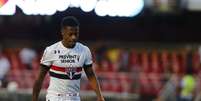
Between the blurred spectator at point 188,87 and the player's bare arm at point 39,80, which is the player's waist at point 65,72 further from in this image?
the blurred spectator at point 188,87

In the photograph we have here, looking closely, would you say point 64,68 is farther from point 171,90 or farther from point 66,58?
point 171,90

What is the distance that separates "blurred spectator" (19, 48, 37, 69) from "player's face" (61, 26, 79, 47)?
1346cm

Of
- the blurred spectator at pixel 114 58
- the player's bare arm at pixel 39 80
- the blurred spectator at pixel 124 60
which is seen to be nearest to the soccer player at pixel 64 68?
the player's bare arm at pixel 39 80

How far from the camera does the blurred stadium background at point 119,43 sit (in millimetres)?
21250

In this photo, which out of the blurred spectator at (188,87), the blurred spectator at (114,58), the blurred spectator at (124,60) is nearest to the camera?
the blurred spectator at (188,87)

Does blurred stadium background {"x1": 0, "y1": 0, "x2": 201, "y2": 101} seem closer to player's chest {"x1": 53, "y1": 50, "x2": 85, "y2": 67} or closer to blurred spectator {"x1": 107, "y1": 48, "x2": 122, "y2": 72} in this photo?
→ blurred spectator {"x1": 107, "y1": 48, "x2": 122, "y2": 72}

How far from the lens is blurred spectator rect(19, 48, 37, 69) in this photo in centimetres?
2389

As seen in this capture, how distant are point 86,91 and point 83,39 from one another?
17.8ft

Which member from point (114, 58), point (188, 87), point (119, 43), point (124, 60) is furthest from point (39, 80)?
point (119, 43)

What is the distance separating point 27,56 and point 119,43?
10.9 feet

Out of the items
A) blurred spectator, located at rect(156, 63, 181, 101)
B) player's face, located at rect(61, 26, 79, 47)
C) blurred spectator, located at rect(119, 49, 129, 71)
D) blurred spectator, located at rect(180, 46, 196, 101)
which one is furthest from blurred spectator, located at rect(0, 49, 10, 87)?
player's face, located at rect(61, 26, 79, 47)

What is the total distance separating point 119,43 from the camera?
2595 centimetres

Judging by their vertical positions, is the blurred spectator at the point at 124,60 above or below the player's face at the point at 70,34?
below

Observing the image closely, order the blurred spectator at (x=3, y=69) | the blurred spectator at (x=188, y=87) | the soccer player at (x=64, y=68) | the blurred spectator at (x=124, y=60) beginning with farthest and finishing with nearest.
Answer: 1. the blurred spectator at (x=124, y=60)
2. the blurred spectator at (x=3, y=69)
3. the blurred spectator at (x=188, y=87)
4. the soccer player at (x=64, y=68)
